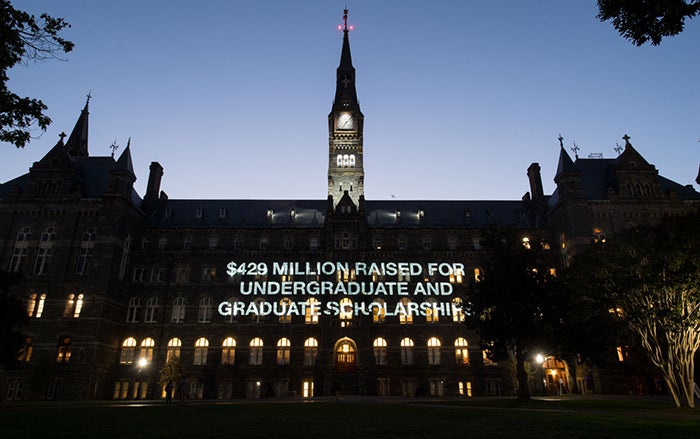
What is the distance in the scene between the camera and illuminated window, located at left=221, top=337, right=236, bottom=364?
49.5m

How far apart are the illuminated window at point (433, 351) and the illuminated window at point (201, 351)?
79.9 ft

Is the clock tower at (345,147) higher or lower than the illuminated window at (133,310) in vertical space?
→ higher

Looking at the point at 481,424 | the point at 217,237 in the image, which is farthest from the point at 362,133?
the point at 481,424

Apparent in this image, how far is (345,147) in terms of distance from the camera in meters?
67.1

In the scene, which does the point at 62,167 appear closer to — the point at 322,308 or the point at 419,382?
the point at 322,308

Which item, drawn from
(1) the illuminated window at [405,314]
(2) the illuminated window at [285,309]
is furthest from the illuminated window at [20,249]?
(1) the illuminated window at [405,314]

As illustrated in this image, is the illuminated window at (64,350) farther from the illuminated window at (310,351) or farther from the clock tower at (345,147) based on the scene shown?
the clock tower at (345,147)

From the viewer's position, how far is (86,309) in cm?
4641

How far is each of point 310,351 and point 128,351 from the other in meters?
19.8

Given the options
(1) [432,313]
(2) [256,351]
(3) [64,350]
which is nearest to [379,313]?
(1) [432,313]

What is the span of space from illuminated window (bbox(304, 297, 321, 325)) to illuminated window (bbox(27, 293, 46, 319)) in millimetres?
27172

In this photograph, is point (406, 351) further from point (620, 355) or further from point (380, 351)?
point (620, 355)

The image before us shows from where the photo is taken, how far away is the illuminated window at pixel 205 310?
168ft

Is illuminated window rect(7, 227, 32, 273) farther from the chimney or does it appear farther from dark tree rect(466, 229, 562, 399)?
the chimney
